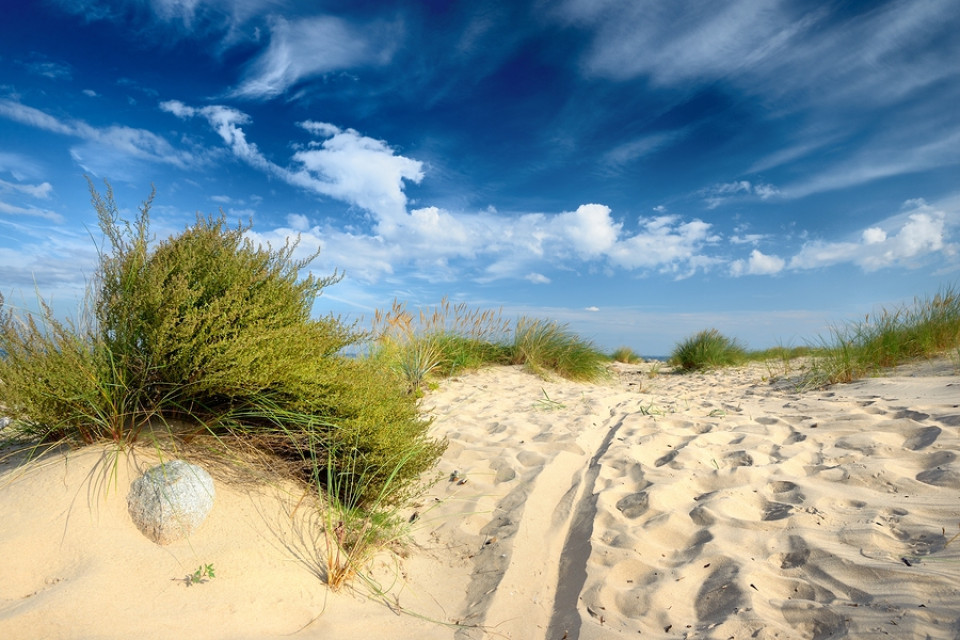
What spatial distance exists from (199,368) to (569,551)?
2.58 meters

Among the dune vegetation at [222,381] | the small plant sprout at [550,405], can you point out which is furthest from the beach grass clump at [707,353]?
the dune vegetation at [222,381]

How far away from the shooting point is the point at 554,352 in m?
9.89

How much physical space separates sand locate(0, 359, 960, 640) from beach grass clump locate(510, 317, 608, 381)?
5.13 metres

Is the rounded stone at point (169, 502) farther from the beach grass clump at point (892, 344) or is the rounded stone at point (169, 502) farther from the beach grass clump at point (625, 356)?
the beach grass clump at point (625, 356)

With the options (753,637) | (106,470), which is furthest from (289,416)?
(753,637)

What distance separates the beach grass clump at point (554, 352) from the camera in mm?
9758

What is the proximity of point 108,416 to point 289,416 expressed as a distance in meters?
1.01

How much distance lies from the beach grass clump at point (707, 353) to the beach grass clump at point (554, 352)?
3315mm

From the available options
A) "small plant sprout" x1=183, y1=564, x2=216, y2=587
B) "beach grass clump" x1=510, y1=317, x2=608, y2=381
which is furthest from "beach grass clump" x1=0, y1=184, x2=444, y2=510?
"beach grass clump" x1=510, y1=317, x2=608, y2=381

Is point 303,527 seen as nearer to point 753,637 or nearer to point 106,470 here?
point 106,470

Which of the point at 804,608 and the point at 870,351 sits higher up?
the point at 870,351

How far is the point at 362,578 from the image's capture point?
2.72 metres

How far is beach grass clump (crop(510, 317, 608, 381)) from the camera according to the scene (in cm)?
976

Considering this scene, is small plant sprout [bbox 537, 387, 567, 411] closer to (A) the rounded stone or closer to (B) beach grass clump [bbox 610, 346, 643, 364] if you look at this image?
(A) the rounded stone
